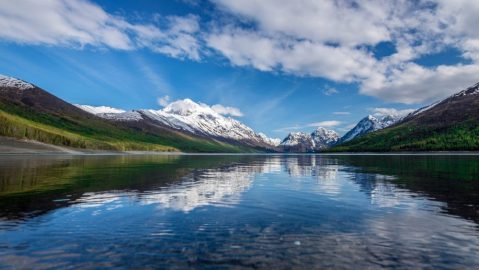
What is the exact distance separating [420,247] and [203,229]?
1295 cm

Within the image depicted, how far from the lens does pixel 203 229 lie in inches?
874

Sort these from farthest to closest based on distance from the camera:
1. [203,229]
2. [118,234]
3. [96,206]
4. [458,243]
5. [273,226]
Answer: [96,206], [273,226], [203,229], [118,234], [458,243]

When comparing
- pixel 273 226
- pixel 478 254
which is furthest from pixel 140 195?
pixel 478 254

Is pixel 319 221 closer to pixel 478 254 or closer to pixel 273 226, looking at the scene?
pixel 273 226

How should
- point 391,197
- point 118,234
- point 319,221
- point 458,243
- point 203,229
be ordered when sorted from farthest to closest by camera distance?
point 391,197 < point 319,221 < point 203,229 < point 118,234 < point 458,243

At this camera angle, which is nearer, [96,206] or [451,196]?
[96,206]

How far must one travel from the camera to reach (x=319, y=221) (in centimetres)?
2534

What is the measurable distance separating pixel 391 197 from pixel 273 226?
20147 mm

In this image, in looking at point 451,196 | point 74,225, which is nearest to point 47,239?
point 74,225

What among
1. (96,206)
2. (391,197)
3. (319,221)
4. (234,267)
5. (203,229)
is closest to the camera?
(234,267)

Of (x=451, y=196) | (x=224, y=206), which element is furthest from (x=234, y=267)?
(x=451, y=196)

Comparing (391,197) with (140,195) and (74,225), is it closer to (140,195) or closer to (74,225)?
(140,195)

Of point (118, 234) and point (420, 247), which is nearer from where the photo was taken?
point (420, 247)

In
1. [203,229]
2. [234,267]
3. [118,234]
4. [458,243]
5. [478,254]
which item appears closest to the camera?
[234,267]
